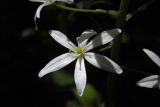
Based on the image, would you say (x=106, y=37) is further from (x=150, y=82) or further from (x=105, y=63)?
(x=150, y=82)

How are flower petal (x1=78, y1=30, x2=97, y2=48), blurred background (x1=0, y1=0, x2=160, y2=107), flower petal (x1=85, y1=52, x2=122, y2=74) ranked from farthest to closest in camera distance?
blurred background (x1=0, y1=0, x2=160, y2=107) → flower petal (x1=78, y1=30, x2=97, y2=48) → flower petal (x1=85, y1=52, x2=122, y2=74)

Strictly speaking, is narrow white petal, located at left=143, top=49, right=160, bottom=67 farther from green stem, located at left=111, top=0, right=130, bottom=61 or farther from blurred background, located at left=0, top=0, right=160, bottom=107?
blurred background, located at left=0, top=0, right=160, bottom=107

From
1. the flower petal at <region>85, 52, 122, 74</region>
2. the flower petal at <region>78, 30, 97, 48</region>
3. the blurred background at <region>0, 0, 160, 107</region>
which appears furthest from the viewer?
the blurred background at <region>0, 0, 160, 107</region>

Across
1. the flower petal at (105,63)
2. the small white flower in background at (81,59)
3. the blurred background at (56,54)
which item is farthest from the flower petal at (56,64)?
the blurred background at (56,54)

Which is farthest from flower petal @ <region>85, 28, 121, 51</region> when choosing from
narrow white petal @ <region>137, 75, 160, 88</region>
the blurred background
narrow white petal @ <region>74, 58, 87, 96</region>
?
the blurred background

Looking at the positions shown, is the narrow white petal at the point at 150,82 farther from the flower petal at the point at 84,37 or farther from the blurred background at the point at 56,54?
the blurred background at the point at 56,54

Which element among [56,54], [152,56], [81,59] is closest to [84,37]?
[81,59]
